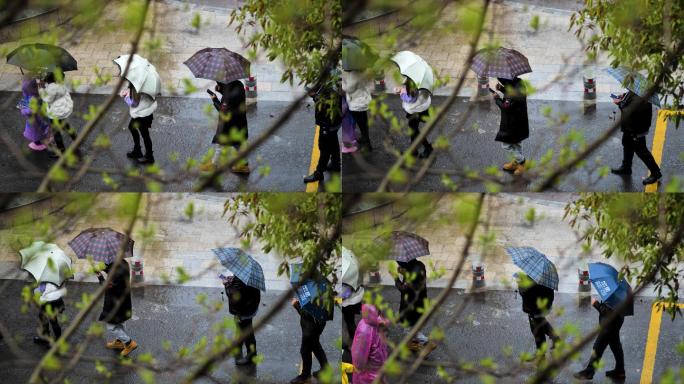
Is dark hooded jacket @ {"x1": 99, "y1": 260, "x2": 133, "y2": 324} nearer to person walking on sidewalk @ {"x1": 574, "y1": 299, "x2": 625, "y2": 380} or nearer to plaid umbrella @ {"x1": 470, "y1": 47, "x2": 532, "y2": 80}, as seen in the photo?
plaid umbrella @ {"x1": 470, "y1": 47, "x2": 532, "y2": 80}

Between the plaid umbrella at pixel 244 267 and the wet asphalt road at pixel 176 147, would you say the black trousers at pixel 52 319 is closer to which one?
the wet asphalt road at pixel 176 147

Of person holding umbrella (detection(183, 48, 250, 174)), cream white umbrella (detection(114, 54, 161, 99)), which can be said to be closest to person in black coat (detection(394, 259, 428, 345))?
person holding umbrella (detection(183, 48, 250, 174))

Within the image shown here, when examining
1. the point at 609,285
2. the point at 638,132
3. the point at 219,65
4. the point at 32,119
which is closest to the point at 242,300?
the point at 219,65

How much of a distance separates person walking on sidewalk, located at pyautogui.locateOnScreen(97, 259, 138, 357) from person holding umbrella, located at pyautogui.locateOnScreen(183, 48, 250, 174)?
1274 millimetres

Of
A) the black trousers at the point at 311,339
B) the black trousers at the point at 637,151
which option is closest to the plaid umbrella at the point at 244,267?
the black trousers at the point at 311,339

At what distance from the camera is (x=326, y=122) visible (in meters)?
14.0

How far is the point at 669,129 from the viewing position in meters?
14.3

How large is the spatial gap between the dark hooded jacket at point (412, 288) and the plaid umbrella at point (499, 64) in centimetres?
193

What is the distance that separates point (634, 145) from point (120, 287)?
509 centimetres

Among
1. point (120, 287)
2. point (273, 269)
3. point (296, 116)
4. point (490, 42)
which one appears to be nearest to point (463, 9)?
point (490, 42)

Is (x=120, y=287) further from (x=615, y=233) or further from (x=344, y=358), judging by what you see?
(x=615, y=233)

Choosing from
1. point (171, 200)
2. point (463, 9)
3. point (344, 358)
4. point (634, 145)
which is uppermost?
point (463, 9)

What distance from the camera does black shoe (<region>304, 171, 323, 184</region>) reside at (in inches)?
550

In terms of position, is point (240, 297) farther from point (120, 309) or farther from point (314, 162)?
point (314, 162)
